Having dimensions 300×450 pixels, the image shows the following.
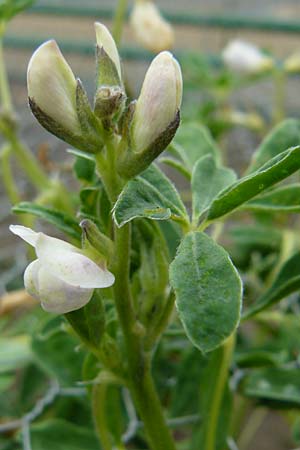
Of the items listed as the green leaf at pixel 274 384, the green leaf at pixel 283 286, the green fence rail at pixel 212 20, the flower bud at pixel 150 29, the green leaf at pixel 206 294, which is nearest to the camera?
the green leaf at pixel 206 294

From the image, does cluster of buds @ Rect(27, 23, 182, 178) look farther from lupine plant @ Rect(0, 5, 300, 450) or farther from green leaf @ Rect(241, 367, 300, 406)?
green leaf @ Rect(241, 367, 300, 406)

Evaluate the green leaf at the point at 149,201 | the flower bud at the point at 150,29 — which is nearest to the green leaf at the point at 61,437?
the green leaf at the point at 149,201

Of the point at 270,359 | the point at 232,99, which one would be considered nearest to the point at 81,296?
the point at 270,359

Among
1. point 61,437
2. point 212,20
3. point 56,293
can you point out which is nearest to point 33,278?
point 56,293

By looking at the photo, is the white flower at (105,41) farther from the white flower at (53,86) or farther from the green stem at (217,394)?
the green stem at (217,394)

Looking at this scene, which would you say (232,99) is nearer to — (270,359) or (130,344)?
(270,359)

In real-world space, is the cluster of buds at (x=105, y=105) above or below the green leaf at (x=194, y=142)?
above

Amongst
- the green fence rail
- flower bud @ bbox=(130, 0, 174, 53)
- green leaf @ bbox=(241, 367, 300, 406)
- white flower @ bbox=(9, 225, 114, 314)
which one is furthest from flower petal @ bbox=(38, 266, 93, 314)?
the green fence rail
